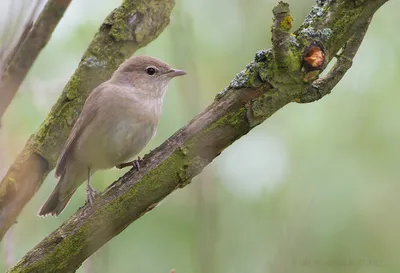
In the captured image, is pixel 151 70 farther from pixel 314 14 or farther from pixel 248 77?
pixel 314 14

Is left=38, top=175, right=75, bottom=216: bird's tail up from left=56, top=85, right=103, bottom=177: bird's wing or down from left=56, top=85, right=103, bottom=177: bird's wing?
down

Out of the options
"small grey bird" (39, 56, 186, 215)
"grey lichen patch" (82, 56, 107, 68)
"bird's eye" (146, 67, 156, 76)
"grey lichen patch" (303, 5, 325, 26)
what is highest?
"bird's eye" (146, 67, 156, 76)

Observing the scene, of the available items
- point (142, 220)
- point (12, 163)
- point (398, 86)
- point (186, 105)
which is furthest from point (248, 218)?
point (186, 105)

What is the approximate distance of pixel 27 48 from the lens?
11.0 ft

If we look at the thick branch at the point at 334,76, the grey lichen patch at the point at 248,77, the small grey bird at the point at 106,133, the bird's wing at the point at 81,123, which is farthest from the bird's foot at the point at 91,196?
the thick branch at the point at 334,76

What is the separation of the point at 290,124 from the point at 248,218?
1.01 metres

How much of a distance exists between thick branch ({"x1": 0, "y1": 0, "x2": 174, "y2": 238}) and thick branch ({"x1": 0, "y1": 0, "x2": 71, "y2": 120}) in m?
0.71

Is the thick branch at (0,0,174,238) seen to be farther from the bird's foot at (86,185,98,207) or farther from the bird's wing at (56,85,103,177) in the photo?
the bird's foot at (86,185,98,207)

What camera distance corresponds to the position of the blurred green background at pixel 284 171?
4.96 metres

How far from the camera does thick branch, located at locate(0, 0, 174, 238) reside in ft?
13.2

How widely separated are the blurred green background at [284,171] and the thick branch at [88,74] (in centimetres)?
44

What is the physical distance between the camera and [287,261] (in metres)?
3.12

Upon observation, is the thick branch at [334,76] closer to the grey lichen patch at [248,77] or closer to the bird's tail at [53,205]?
the grey lichen patch at [248,77]

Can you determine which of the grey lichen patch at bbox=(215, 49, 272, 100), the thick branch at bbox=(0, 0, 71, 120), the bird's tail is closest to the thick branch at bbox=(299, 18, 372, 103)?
the grey lichen patch at bbox=(215, 49, 272, 100)
